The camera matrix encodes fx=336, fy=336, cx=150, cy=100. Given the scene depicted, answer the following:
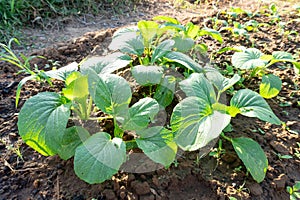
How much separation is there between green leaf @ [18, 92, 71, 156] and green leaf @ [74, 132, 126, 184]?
107mm

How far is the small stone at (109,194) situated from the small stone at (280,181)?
689 mm

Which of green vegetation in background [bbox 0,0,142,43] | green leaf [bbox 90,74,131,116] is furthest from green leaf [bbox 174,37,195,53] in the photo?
green vegetation in background [bbox 0,0,142,43]

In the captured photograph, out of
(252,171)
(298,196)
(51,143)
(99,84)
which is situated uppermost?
(99,84)

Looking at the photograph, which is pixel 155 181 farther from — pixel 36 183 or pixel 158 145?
pixel 36 183

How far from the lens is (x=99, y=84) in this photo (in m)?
1.36

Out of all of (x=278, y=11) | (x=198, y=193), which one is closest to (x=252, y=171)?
(x=198, y=193)

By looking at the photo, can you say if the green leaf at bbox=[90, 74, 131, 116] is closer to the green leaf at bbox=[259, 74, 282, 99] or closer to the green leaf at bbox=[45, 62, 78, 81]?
the green leaf at bbox=[45, 62, 78, 81]

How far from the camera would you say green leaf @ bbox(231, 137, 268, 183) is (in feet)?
4.45

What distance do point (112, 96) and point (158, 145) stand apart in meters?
0.27

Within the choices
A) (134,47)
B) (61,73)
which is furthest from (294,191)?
(61,73)

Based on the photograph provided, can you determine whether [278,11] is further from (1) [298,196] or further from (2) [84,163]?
(2) [84,163]

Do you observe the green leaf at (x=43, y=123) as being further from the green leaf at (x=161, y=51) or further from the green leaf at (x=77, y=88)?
the green leaf at (x=161, y=51)

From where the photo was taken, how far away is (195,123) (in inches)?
52.9

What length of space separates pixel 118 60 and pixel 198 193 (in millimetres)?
676
